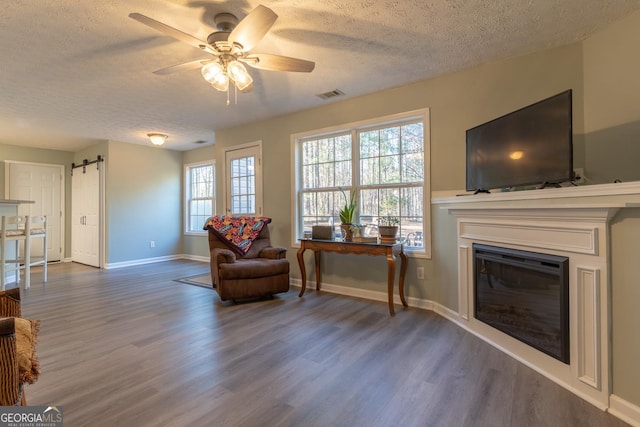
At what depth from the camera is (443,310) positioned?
9.74ft

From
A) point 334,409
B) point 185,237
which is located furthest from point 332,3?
point 185,237

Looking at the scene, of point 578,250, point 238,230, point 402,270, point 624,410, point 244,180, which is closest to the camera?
point 624,410

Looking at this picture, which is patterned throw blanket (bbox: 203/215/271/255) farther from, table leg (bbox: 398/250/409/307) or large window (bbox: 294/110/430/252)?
table leg (bbox: 398/250/409/307)

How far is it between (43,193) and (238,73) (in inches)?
252

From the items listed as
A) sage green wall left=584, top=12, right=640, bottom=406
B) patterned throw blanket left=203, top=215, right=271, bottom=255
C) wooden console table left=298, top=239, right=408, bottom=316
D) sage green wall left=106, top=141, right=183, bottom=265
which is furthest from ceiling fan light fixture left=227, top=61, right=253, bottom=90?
sage green wall left=106, top=141, right=183, bottom=265

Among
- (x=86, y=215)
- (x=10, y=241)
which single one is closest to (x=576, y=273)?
(x=10, y=241)

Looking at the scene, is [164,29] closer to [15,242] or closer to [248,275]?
[248,275]

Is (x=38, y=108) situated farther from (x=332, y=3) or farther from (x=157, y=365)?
(x=332, y=3)

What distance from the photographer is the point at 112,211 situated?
18.3 ft

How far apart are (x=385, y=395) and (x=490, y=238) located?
1442 millimetres

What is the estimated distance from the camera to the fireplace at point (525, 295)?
185 centimetres

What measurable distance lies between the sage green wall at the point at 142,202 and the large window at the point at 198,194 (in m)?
0.20

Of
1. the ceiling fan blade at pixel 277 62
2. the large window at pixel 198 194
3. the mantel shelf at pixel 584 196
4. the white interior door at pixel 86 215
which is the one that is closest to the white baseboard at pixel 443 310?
the mantel shelf at pixel 584 196

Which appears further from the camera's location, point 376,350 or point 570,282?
point 376,350
